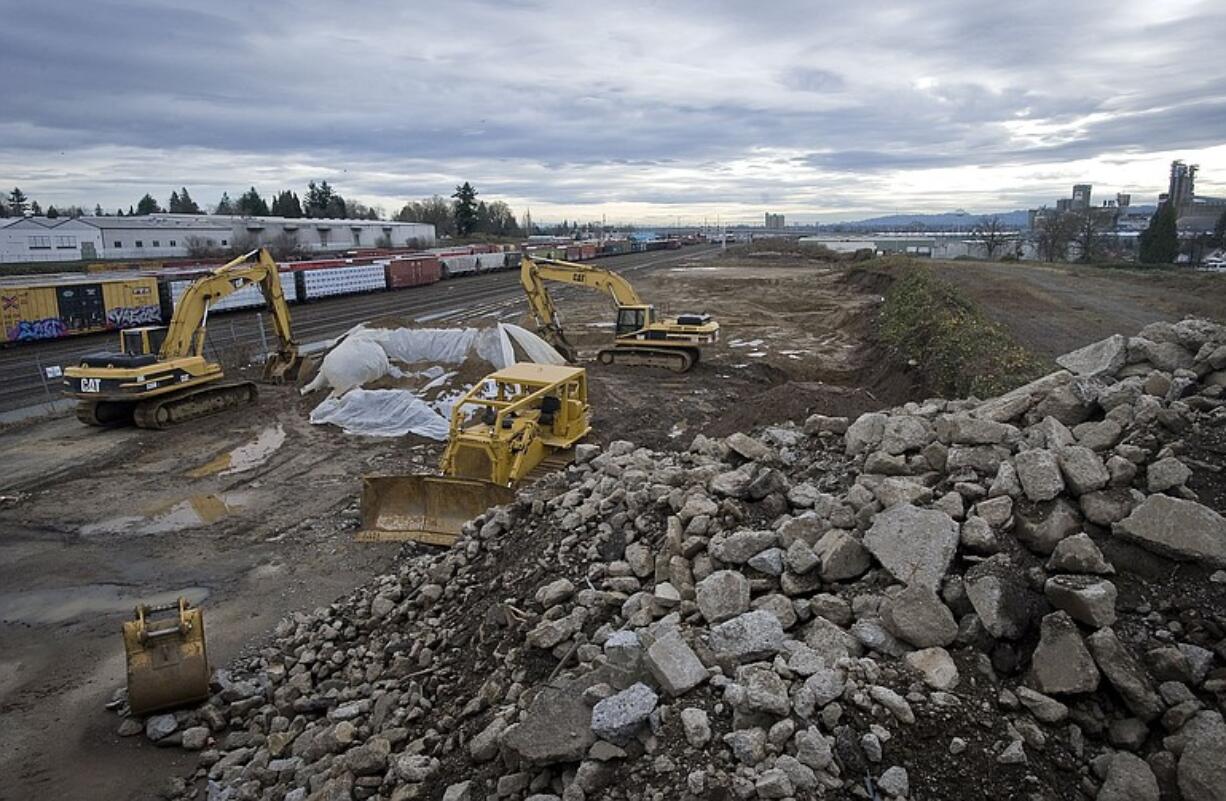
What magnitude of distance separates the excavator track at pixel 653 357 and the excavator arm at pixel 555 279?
1320 mm

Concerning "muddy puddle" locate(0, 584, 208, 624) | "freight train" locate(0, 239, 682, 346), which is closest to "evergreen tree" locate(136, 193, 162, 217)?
"freight train" locate(0, 239, 682, 346)

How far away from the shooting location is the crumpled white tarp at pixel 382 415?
16984 mm

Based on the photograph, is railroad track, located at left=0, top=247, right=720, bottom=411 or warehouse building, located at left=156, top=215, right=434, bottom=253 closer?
railroad track, located at left=0, top=247, right=720, bottom=411

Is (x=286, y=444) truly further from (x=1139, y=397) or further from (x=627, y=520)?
(x=1139, y=397)

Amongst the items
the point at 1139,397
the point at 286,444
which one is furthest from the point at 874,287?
the point at 1139,397

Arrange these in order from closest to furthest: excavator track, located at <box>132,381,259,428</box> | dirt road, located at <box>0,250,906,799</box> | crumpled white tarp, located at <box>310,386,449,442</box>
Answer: dirt road, located at <box>0,250,906,799</box> → crumpled white tarp, located at <box>310,386,449,442</box> → excavator track, located at <box>132,381,259,428</box>

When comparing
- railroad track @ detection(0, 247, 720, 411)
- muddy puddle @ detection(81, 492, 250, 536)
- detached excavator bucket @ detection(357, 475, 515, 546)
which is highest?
railroad track @ detection(0, 247, 720, 411)

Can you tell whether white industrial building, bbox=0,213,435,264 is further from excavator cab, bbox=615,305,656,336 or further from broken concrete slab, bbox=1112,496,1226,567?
broken concrete slab, bbox=1112,496,1226,567

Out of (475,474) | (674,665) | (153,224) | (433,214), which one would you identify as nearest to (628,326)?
(475,474)

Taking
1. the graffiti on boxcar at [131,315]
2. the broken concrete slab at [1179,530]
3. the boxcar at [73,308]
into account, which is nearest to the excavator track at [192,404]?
the boxcar at [73,308]

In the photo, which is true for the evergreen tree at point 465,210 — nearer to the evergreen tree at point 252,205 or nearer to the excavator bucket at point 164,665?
the evergreen tree at point 252,205

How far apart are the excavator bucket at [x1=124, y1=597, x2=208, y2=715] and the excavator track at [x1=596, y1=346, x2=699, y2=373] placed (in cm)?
1726

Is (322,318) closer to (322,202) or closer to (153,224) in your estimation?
(153,224)

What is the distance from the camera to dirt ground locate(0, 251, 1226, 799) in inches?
301
